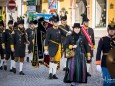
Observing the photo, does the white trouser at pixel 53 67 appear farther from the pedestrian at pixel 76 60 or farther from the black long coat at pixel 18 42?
the pedestrian at pixel 76 60

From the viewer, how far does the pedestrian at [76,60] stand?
10.8 m

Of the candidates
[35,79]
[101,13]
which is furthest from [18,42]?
[101,13]

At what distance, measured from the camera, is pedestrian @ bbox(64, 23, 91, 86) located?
10750 mm

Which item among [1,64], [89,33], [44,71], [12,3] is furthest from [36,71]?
[12,3]

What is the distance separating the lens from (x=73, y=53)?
422 inches

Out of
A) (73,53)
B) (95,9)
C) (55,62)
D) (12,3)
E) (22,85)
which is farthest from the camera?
(95,9)

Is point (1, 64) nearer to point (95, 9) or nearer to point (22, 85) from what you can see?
point (22, 85)

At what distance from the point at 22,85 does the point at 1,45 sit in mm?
3899

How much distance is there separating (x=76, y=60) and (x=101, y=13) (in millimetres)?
25090

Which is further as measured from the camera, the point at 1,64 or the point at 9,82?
the point at 1,64

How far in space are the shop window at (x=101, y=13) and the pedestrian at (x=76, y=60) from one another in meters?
24.4

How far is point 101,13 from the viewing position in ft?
116

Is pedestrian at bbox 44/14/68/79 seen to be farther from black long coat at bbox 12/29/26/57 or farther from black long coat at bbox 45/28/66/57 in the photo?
black long coat at bbox 12/29/26/57

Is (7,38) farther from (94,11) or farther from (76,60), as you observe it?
(94,11)
